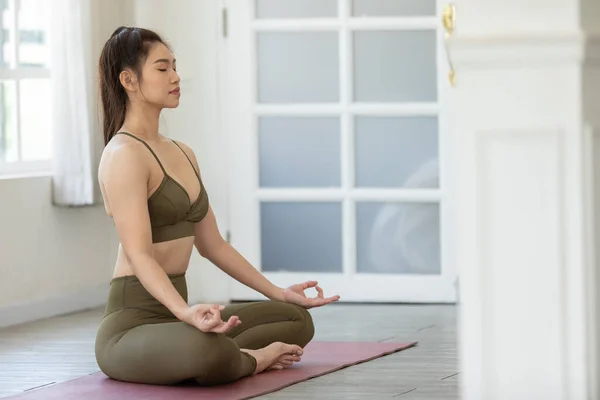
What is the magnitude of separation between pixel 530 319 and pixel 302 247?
3.58m

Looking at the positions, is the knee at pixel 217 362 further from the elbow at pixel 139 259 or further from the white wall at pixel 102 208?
the white wall at pixel 102 208

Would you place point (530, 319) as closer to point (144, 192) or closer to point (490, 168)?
point (490, 168)

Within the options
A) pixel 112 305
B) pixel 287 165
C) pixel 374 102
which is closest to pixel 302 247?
A: pixel 287 165

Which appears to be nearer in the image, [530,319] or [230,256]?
[530,319]

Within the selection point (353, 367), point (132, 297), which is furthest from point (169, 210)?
point (353, 367)

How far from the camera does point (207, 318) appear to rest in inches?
130

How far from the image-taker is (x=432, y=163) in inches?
218

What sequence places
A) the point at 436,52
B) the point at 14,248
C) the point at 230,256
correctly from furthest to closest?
the point at 436,52
the point at 14,248
the point at 230,256

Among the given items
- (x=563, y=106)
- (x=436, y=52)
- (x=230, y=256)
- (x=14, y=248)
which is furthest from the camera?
(x=436, y=52)

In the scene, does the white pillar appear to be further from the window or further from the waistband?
the window

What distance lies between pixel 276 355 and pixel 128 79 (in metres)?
0.92

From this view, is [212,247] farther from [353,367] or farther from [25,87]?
[25,87]

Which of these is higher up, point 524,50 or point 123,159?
point 524,50

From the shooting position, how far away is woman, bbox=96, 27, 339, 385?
11.2ft
